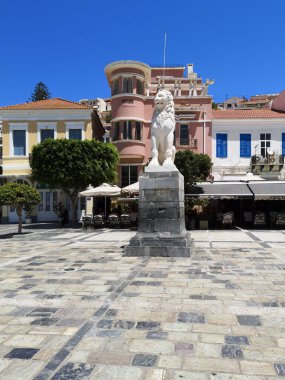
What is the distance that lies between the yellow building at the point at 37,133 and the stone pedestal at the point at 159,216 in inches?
772

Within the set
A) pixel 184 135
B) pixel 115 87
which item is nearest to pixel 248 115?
pixel 184 135

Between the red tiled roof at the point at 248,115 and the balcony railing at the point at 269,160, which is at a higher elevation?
the red tiled roof at the point at 248,115

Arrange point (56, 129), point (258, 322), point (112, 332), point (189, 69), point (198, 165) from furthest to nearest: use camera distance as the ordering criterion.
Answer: point (189, 69) → point (56, 129) → point (198, 165) → point (258, 322) → point (112, 332)

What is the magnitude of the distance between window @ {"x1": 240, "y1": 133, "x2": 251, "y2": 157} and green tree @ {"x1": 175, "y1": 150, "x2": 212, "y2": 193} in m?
7.47

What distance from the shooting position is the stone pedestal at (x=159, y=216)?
9.83 metres

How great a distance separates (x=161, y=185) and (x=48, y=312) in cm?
576

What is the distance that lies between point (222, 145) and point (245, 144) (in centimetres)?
183

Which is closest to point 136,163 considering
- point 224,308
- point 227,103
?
point 224,308

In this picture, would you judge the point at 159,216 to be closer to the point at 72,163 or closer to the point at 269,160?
the point at 72,163

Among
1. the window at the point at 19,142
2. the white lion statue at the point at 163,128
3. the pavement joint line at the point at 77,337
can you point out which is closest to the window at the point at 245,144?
the window at the point at 19,142

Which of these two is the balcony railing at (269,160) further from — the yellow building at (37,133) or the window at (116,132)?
the yellow building at (37,133)

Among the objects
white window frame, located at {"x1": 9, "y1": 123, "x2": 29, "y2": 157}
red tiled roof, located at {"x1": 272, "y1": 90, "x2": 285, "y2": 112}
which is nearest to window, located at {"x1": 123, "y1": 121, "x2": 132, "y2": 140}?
white window frame, located at {"x1": 9, "y1": 123, "x2": 29, "y2": 157}

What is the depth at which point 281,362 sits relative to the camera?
3496mm

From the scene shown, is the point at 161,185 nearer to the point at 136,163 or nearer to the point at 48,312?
the point at 48,312
